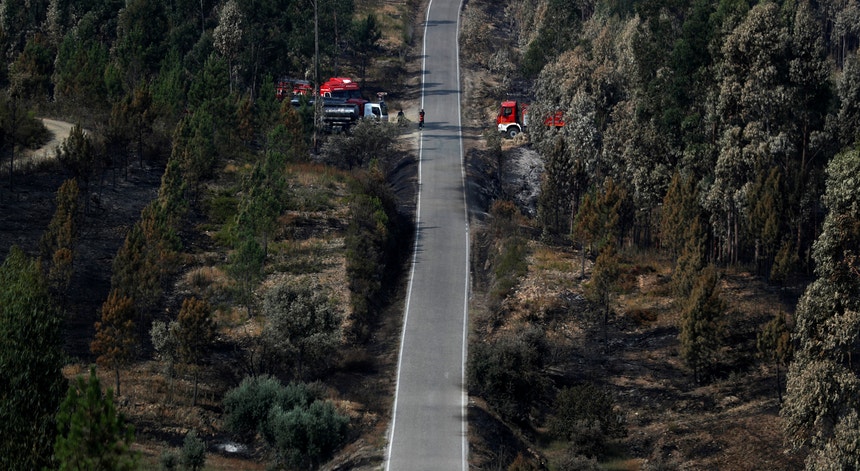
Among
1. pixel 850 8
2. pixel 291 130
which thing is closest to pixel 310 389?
pixel 291 130

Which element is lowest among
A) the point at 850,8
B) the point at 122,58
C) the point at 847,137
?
the point at 847,137

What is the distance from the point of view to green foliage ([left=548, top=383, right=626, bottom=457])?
38344mm

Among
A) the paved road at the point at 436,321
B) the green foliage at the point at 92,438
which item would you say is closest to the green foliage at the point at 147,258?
the paved road at the point at 436,321

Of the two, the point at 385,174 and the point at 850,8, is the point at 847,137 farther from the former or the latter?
the point at 850,8

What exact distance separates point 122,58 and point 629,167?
3362 cm

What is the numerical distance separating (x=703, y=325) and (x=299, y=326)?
15077 mm

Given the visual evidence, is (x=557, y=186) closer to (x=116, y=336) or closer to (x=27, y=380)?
(x=116, y=336)

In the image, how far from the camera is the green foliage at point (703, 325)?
43344 mm

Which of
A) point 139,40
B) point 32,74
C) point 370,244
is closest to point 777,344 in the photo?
point 370,244

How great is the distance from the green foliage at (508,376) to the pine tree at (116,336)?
482 inches

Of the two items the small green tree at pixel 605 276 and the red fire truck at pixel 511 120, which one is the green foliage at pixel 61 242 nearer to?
the small green tree at pixel 605 276

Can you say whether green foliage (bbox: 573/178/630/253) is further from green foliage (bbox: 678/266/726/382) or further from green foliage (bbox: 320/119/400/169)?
green foliage (bbox: 320/119/400/169)

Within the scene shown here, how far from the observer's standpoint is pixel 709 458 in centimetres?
3747

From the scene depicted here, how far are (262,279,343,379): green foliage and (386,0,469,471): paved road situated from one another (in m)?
3.35
